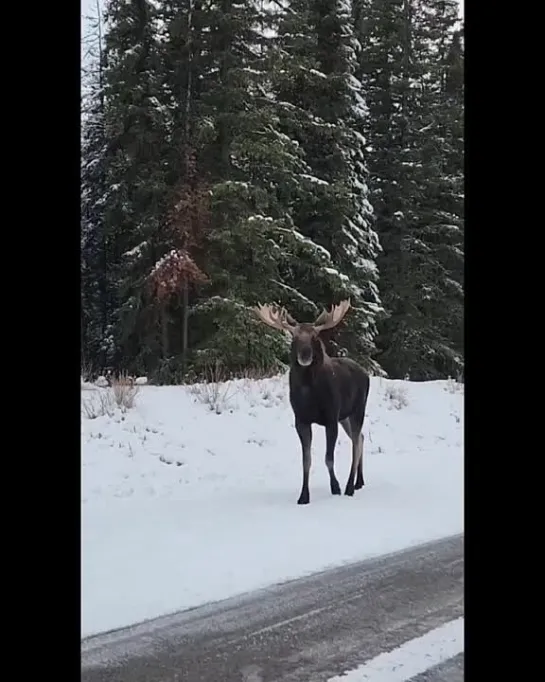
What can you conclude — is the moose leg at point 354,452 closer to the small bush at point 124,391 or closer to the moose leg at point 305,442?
the moose leg at point 305,442

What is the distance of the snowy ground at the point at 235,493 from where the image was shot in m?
1.57

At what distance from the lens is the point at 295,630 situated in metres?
1.41

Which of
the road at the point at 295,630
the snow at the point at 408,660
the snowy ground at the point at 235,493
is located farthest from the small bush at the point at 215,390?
the snow at the point at 408,660

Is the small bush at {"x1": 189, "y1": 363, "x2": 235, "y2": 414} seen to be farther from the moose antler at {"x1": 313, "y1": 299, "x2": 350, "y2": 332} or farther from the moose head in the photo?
the moose antler at {"x1": 313, "y1": 299, "x2": 350, "y2": 332}

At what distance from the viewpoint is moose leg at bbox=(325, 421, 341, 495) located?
2.06m

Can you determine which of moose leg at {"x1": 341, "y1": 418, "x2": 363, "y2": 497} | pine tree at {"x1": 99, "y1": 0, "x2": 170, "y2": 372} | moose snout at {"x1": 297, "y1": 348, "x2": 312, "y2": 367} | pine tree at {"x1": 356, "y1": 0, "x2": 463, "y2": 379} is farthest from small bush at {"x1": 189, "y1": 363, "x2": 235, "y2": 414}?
pine tree at {"x1": 356, "y1": 0, "x2": 463, "y2": 379}

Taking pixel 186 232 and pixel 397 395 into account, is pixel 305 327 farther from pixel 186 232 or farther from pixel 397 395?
pixel 186 232

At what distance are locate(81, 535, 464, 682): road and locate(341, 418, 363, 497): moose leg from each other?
421mm

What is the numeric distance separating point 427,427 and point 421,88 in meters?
1.10

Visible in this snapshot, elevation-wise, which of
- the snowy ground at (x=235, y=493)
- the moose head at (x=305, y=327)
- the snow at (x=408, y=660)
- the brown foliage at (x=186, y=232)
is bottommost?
the snow at (x=408, y=660)

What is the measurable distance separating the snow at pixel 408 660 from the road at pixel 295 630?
0.02 metres

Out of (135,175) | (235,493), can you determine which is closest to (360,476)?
(235,493)

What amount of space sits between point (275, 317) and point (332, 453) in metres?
0.45

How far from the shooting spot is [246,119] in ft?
9.14
